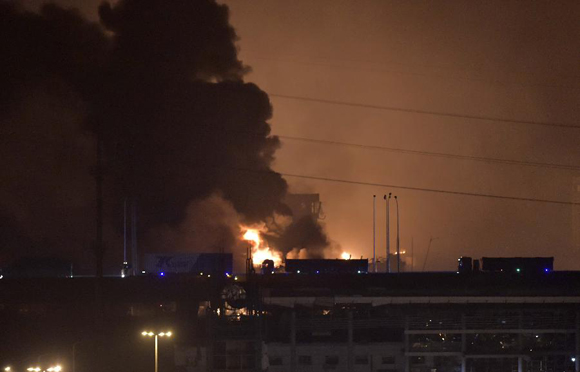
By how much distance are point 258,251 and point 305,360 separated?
109 ft

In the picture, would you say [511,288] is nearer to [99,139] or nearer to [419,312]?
[419,312]

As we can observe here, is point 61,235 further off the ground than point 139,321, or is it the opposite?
point 61,235

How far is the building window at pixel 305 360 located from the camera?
147 ft

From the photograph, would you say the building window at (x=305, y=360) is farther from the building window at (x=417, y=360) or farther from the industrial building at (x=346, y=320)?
the building window at (x=417, y=360)

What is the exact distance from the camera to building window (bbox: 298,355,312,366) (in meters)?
44.9

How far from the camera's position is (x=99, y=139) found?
38844mm

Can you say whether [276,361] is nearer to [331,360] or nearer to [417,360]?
[331,360]

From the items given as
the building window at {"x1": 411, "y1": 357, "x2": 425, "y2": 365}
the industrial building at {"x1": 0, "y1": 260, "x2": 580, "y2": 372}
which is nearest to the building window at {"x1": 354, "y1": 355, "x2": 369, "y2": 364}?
the industrial building at {"x1": 0, "y1": 260, "x2": 580, "y2": 372}

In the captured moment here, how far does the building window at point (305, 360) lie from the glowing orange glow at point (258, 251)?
32108 mm

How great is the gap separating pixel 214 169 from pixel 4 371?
48991 mm

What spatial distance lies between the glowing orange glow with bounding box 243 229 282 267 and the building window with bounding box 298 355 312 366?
105 ft

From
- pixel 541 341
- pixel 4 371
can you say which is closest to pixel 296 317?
pixel 541 341

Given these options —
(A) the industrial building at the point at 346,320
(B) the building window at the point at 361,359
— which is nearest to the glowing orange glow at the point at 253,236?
(A) the industrial building at the point at 346,320

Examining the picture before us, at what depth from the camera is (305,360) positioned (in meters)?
45.1
